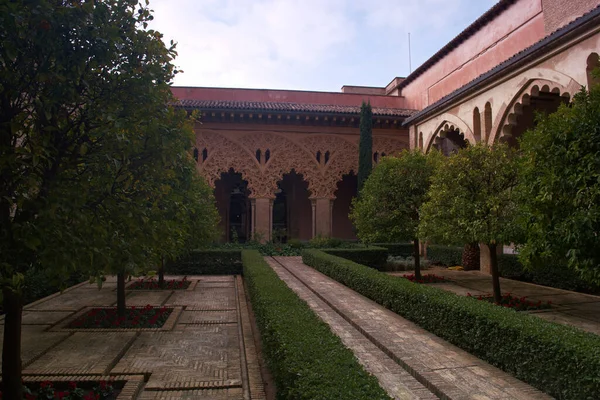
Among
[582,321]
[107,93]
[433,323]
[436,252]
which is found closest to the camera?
[107,93]

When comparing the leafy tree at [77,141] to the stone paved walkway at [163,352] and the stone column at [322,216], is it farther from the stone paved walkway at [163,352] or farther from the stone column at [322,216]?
the stone column at [322,216]

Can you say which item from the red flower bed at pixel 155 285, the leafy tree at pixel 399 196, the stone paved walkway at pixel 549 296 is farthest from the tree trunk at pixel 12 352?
the leafy tree at pixel 399 196

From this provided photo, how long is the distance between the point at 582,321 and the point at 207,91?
1825 cm

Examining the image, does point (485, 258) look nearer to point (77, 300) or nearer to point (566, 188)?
point (566, 188)

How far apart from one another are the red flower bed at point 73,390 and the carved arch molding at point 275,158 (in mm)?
14497

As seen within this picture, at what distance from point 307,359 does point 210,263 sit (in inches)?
410

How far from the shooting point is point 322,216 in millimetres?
19375

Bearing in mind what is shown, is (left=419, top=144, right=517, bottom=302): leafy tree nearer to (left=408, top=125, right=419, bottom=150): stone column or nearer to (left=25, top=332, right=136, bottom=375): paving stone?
(left=25, top=332, right=136, bottom=375): paving stone

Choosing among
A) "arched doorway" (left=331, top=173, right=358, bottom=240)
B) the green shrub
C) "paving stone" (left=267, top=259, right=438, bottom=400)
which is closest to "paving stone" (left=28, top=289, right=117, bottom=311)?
"paving stone" (left=267, top=259, right=438, bottom=400)

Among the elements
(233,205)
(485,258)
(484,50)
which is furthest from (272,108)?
(485,258)

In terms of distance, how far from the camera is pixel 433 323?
19.3 ft

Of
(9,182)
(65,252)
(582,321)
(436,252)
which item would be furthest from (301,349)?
(436,252)

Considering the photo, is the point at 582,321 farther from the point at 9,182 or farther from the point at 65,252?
the point at 9,182

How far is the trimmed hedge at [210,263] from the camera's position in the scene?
13281mm
